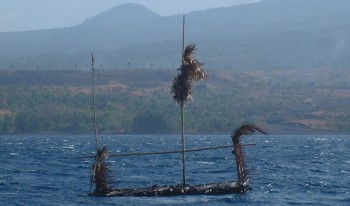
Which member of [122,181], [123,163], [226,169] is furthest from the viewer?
[123,163]

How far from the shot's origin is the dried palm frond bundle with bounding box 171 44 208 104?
55.2m

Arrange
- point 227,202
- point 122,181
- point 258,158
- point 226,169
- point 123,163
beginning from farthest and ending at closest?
1. point 258,158
2. point 123,163
3. point 226,169
4. point 122,181
5. point 227,202

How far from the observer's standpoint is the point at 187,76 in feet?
183

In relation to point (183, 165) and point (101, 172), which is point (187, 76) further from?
point (101, 172)

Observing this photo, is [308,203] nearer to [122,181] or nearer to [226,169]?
[122,181]

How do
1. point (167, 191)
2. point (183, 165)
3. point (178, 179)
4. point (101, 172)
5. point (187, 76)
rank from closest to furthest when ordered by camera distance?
point (101, 172) → point (167, 191) → point (183, 165) → point (187, 76) → point (178, 179)

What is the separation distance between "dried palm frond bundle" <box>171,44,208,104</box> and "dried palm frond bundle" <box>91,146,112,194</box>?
519 centimetres

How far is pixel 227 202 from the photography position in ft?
176

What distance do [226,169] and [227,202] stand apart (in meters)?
27.9

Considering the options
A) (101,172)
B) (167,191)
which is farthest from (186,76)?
(101,172)

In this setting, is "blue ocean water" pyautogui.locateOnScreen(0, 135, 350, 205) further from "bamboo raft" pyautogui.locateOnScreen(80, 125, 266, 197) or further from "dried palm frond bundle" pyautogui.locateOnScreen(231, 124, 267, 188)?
"dried palm frond bundle" pyautogui.locateOnScreen(231, 124, 267, 188)

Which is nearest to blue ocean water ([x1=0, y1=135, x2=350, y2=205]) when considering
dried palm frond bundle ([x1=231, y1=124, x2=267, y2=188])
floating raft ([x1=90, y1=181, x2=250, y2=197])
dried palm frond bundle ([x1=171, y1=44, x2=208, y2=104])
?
floating raft ([x1=90, y1=181, x2=250, y2=197])

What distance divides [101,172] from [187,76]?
6.82 m

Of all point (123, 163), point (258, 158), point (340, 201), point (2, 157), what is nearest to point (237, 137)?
point (340, 201)
